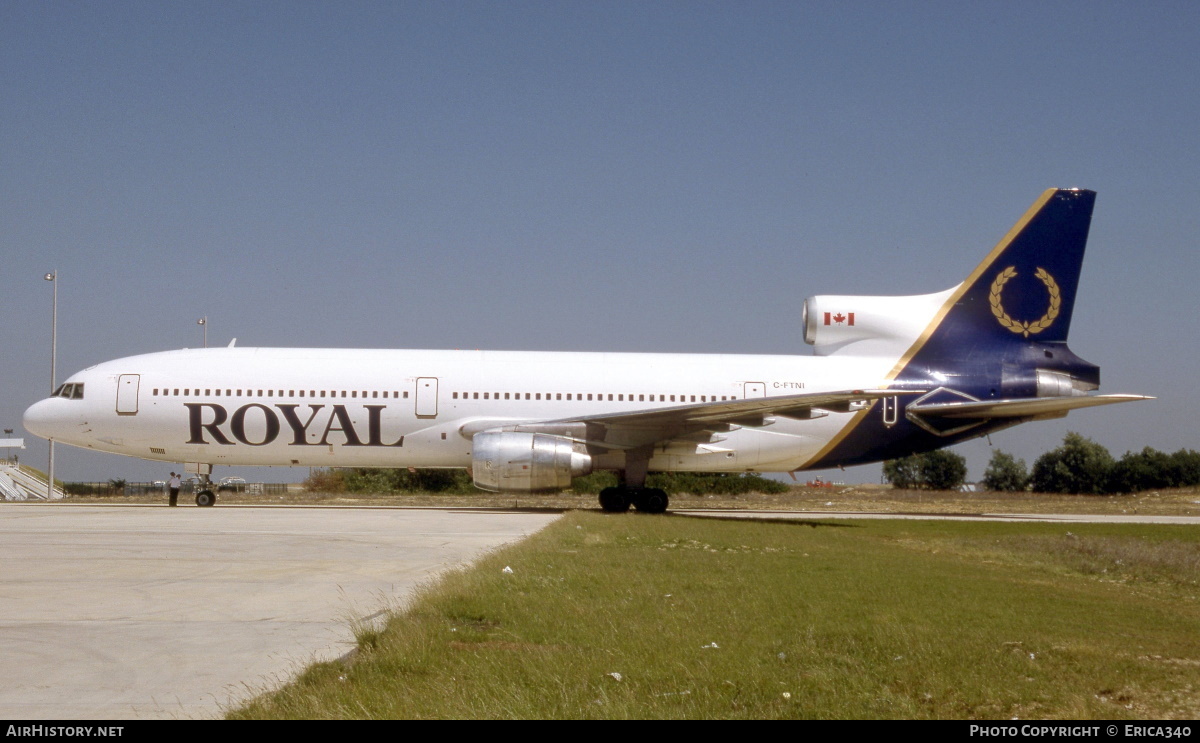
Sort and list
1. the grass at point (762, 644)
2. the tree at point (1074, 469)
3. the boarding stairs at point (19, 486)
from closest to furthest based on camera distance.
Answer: the grass at point (762, 644), the boarding stairs at point (19, 486), the tree at point (1074, 469)

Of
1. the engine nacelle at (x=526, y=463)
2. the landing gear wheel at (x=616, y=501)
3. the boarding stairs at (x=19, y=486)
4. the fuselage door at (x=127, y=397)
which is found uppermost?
the fuselage door at (x=127, y=397)

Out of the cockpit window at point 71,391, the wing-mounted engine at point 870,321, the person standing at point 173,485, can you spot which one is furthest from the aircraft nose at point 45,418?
the wing-mounted engine at point 870,321

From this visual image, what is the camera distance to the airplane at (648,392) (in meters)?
24.5

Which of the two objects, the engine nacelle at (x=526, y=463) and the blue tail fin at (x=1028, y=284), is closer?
the engine nacelle at (x=526, y=463)

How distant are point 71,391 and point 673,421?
15.2 metres

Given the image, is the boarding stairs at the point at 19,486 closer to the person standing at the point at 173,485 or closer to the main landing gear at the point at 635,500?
the person standing at the point at 173,485

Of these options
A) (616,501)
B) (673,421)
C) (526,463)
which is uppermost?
(673,421)

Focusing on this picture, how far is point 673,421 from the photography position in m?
23.0

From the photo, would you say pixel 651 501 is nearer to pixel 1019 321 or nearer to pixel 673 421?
pixel 673 421

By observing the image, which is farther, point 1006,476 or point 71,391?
point 1006,476

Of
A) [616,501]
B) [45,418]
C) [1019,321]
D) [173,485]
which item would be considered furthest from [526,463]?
[1019,321]

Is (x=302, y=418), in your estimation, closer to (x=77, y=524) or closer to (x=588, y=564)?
(x=77, y=524)

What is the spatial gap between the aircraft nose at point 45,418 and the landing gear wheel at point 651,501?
47.8ft

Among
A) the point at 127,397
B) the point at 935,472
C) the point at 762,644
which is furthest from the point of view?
the point at 935,472
